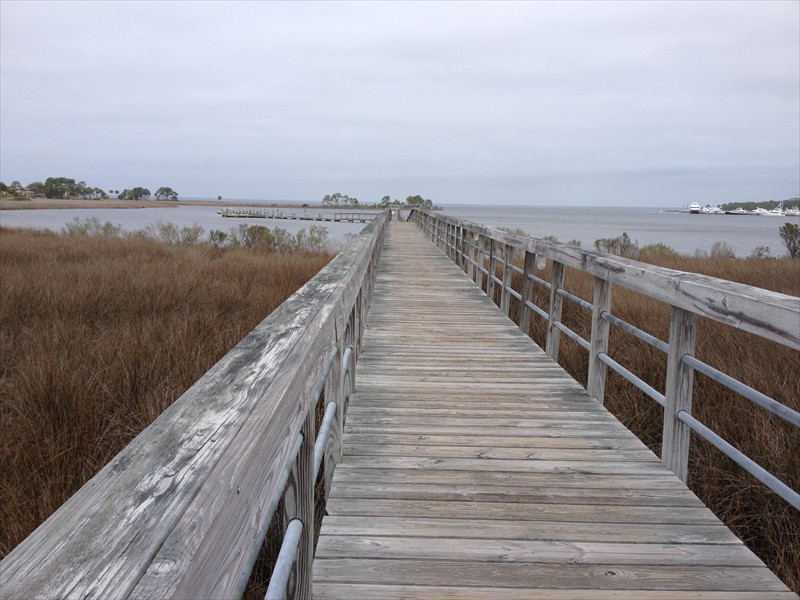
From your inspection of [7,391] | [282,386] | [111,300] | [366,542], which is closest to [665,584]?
[366,542]

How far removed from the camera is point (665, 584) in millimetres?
2068

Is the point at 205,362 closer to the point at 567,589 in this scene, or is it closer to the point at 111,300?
the point at 111,300

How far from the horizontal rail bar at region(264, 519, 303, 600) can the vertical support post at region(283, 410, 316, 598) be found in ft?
0.30

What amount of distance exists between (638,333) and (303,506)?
2.51m

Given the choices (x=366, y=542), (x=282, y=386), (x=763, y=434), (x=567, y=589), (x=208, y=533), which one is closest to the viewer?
(x=208, y=533)

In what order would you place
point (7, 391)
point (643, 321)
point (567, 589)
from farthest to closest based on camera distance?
point (643, 321), point (7, 391), point (567, 589)

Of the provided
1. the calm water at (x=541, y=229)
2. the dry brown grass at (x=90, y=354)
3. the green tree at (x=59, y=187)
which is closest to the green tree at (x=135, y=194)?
the green tree at (x=59, y=187)

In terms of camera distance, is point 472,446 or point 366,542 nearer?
point 366,542

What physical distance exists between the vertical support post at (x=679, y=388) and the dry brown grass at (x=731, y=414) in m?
0.26

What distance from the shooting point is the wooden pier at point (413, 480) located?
755mm

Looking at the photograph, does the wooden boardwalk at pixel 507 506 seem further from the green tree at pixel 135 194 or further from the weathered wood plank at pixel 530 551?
the green tree at pixel 135 194

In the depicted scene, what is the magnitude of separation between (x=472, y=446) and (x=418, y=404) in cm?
73

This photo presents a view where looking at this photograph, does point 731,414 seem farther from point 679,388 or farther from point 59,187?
point 59,187

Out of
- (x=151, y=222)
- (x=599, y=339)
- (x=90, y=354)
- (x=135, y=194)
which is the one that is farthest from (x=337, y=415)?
(x=135, y=194)
